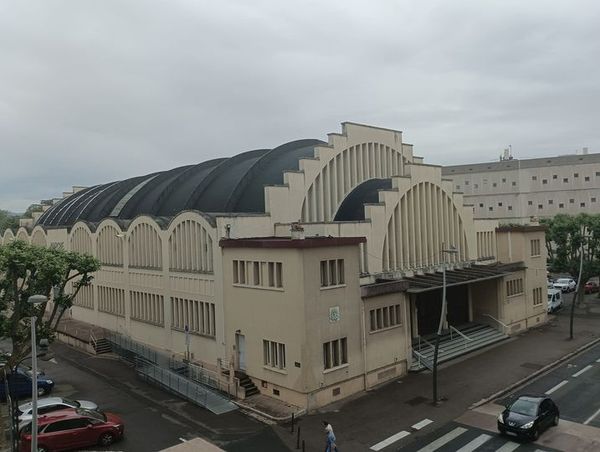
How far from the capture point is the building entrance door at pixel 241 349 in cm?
2952

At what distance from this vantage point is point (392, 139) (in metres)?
41.6

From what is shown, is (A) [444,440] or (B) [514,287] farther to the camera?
(B) [514,287]

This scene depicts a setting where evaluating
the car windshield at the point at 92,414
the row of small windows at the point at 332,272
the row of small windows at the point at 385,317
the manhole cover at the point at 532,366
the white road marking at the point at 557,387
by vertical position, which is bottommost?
the white road marking at the point at 557,387

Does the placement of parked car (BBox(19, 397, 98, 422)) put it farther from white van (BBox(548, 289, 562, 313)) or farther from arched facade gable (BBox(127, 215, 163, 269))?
white van (BBox(548, 289, 562, 313))

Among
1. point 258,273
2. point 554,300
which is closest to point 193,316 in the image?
point 258,273

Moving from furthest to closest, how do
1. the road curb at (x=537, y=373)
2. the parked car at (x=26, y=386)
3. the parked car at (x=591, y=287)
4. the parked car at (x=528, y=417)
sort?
the parked car at (x=591, y=287)
the parked car at (x=26, y=386)
the road curb at (x=537, y=373)
the parked car at (x=528, y=417)

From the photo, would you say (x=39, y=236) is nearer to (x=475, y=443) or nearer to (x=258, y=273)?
(x=258, y=273)

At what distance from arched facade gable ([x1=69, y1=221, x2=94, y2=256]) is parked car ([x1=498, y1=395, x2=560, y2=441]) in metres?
36.1

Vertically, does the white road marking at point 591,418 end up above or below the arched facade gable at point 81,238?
below

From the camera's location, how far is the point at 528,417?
22156 mm

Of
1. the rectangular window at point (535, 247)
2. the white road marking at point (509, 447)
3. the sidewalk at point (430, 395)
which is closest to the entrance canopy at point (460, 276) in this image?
the rectangular window at point (535, 247)

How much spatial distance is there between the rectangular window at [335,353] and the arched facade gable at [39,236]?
3859cm

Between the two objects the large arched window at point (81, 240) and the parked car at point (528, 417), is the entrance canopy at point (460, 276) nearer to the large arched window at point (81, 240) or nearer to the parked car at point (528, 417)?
the parked car at point (528, 417)

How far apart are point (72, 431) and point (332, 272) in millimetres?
14538
